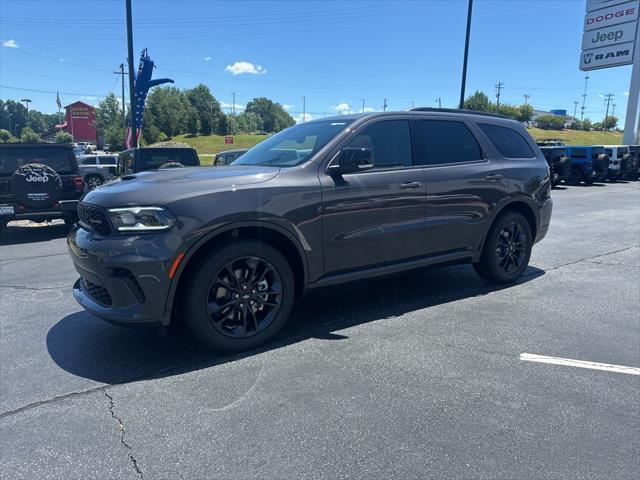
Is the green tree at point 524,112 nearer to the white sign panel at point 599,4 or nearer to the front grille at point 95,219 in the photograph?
the white sign panel at point 599,4

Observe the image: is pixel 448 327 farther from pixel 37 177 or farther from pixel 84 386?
pixel 37 177

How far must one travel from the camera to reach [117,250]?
3102 millimetres

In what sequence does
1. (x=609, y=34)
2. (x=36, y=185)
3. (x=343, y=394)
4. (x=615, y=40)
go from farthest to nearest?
(x=609, y=34)
(x=615, y=40)
(x=36, y=185)
(x=343, y=394)

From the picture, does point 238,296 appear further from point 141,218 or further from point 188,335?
point 141,218

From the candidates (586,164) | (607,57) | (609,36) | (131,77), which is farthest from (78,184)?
(609,36)

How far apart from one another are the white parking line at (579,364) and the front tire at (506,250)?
182 centimetres

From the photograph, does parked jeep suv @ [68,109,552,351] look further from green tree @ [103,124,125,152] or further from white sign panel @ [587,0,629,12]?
green tree @ [103,124,125,152]

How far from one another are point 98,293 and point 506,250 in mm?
4345

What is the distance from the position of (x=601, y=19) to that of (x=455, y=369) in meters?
38.6

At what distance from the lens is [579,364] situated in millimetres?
3439

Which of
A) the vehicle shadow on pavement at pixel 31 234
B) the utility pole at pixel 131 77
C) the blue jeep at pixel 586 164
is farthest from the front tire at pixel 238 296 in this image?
the blue jeep at pixel 586 164

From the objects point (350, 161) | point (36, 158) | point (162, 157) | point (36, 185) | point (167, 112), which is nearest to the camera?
point (350, 161)

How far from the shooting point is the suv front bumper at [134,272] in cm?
310

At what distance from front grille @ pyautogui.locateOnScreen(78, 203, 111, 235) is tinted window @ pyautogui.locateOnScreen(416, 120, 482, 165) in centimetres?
286
